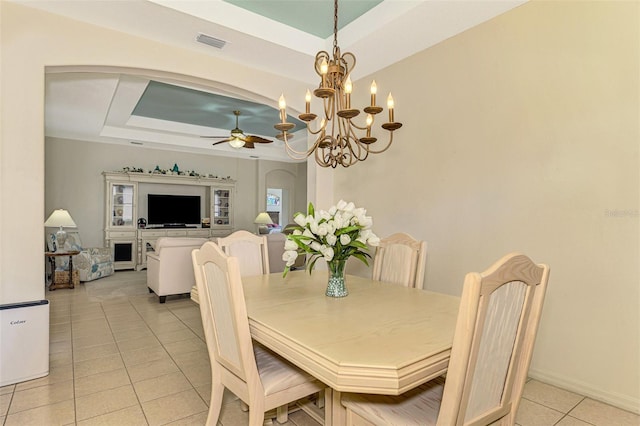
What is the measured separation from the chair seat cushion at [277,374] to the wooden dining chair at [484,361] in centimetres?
A: 27

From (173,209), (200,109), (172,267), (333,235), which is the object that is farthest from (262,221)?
(333,235)

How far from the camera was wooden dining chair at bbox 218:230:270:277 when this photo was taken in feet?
8.52

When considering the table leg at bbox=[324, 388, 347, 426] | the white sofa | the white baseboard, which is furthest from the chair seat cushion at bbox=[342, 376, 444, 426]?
the white sofa

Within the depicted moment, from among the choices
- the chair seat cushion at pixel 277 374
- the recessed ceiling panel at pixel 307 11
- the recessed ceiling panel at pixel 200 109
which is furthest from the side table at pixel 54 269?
the chair seat cushion at pixel 277 374

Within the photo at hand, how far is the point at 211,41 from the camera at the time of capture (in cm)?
312

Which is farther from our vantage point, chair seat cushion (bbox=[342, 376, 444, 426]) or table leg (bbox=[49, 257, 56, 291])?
table leg (bbox=[49, 257, 56, 291])

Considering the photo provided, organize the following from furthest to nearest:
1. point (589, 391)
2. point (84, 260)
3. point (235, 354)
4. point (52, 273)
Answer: point (84, 260) < point (52, 273) < point (589, 391) < point (235, 354)

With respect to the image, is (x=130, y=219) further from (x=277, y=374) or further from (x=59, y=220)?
(x=277, y=374)

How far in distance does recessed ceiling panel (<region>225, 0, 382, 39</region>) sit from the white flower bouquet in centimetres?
196

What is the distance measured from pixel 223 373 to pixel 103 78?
3.82m

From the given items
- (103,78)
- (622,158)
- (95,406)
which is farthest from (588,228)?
(103,78)

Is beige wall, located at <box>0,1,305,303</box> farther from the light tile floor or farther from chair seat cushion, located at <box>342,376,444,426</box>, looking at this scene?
chair seat cushion, located at <box>342,376,444,426</box>

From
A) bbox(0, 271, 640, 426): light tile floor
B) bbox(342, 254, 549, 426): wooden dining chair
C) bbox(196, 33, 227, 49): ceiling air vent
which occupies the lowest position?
bbox(0, 271, 640, 426): light tile floor

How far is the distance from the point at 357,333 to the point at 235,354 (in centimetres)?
59
